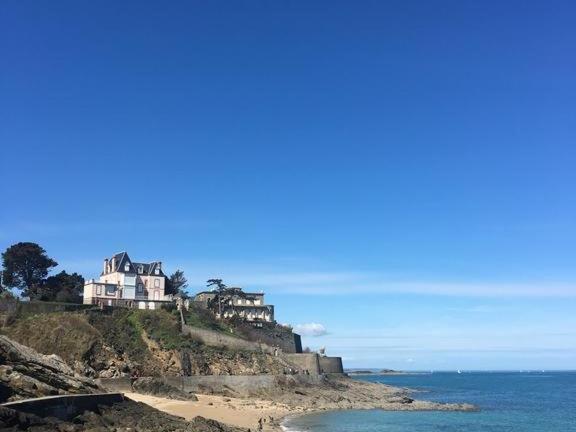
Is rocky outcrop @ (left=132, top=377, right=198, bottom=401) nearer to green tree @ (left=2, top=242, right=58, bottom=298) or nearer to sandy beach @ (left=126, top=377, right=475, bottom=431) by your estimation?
sandy beach @ (left=126, top=377, right=475, bottom=431)

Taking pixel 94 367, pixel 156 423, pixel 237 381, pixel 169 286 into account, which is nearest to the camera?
pixel 156 423

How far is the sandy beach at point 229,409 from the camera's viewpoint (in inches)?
1512

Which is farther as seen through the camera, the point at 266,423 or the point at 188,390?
the point at 188,390

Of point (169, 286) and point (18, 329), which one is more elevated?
point (169, 286)

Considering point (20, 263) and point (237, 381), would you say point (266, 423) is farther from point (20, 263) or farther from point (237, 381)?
point (20, 263)

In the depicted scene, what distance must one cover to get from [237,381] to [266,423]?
1354 centimetres

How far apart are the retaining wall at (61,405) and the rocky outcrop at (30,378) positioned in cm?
123

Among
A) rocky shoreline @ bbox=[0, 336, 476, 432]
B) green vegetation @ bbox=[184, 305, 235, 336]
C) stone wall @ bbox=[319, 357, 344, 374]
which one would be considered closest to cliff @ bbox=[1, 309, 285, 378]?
green vegetation @ bbox=[184, 305, 235, 336]

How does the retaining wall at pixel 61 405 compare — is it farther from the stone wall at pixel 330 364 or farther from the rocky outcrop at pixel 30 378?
the stone wall at pixel 330 364

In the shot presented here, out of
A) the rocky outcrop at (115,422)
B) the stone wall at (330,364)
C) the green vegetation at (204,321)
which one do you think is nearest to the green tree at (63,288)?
the green vegetation at (204,321)

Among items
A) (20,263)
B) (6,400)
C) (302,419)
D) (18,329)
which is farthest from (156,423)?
(20,263)

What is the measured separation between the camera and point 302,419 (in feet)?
144

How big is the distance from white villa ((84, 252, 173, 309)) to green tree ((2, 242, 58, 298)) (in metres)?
5.92

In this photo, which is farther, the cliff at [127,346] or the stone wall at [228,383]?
the stone wall at [228,383]
